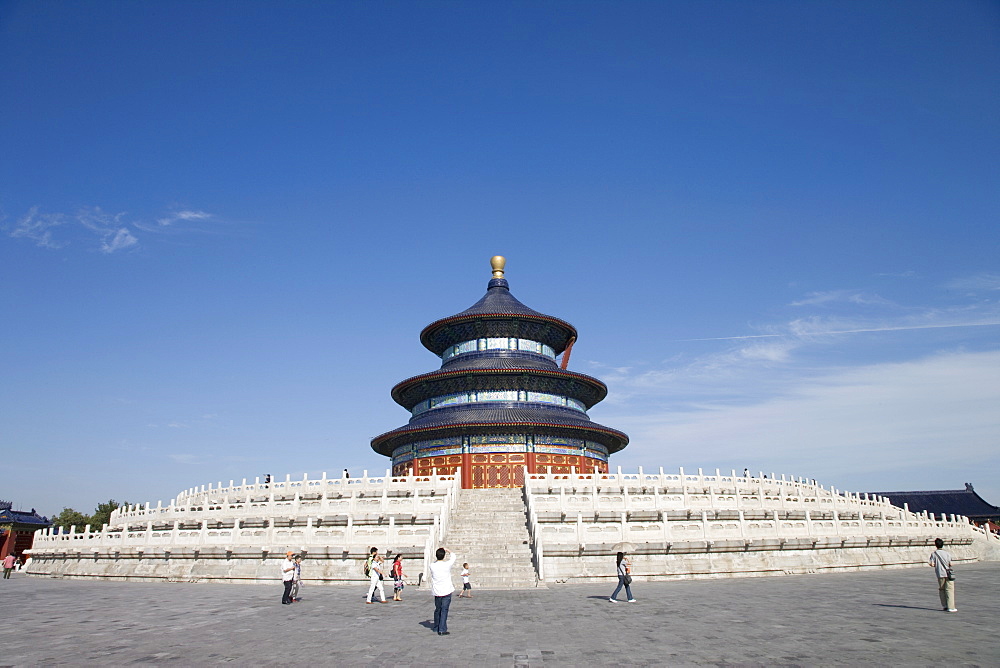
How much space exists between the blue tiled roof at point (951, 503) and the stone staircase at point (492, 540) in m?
51.3

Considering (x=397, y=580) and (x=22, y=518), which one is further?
(x=22, y=518)

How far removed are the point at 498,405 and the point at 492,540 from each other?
22.0m

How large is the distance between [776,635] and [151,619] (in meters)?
11.9

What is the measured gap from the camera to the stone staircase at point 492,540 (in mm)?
18219

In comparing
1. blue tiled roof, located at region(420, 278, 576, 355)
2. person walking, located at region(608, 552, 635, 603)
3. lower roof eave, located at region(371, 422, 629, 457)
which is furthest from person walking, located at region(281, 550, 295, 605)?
blue tiled roof, located at region(420, 278, 576, 355)

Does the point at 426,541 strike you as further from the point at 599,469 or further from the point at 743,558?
the point at 599,469

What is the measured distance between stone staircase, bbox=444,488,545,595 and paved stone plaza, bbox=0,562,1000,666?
1341mm

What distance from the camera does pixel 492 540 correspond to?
2091 cm

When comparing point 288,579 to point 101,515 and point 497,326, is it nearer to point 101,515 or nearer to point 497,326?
point 497,326

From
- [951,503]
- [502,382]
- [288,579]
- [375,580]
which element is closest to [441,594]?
[375,580]

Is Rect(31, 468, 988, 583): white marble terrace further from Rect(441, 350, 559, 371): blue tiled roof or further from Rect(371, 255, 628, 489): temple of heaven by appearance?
Rect(441, 350, 559, 371): blue tiled roof

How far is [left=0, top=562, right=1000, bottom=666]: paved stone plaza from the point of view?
30.2 ft

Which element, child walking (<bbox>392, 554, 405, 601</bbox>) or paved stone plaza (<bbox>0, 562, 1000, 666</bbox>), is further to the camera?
child walking (<bbox>392, 554, 405, 601</bbox>)

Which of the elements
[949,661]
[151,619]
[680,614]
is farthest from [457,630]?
[949,661]
